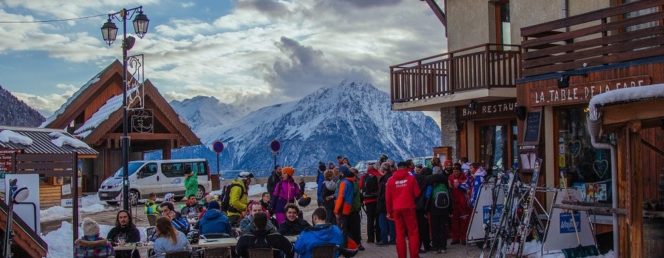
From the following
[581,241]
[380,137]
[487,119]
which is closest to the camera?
[581,241]

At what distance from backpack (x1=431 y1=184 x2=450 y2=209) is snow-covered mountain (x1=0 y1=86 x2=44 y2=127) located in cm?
6516

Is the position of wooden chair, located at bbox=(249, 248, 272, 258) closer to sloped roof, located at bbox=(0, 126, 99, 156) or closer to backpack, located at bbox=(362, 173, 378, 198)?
backpack, located at bbox=(362, 173, 378, 198)

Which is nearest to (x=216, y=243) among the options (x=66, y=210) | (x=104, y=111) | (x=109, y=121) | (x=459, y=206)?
(x=459, y=206)

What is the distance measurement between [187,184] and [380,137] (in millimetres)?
127912

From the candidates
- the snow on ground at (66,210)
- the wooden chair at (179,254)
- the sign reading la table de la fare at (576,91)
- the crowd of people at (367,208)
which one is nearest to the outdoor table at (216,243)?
the crowd of people at (367,208)

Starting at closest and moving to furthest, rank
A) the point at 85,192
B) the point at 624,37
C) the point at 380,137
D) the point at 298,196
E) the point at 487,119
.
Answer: the point at 624,37 → the point at 298,196 → the point at 487,119 → the point at 85,192 → the point at 380,137

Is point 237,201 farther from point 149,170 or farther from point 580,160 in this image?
point 149,170

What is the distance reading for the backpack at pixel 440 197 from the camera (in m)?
14.1

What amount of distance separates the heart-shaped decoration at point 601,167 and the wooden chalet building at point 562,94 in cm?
2

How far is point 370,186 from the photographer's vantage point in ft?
50.7

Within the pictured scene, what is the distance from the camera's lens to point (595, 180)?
50.1ft

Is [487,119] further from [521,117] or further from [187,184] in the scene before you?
[187,184]

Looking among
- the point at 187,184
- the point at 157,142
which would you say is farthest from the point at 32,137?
the point at 157,142

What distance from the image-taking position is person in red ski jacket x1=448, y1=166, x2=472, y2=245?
48.8 feet
